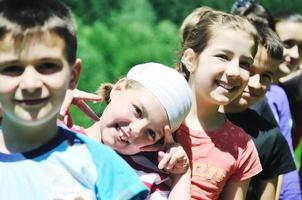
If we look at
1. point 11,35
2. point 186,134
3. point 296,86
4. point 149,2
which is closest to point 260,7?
point 296,86

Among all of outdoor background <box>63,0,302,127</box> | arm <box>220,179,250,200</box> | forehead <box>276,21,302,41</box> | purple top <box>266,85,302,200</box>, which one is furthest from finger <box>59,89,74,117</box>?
outdoor background <box>63,0,302,127</box>

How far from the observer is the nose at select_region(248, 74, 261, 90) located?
336 centimetres

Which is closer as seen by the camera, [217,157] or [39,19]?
[39,19]

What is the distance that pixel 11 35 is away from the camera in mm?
2064

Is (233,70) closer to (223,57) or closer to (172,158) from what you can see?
(223,57)

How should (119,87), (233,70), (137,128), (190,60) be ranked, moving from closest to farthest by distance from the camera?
(137,128), (119,87), (233,70), (190,60)

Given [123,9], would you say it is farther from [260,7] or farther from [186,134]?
[186,134]

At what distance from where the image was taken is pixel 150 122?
8.49ft

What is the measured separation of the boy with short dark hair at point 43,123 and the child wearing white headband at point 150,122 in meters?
0.39

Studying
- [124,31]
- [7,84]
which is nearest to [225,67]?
[7,84]

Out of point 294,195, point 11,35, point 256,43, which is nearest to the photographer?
point 11,35

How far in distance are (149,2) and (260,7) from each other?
4106 mm

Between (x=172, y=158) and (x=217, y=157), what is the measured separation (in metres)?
0.32

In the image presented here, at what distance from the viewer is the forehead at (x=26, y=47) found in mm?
2055
